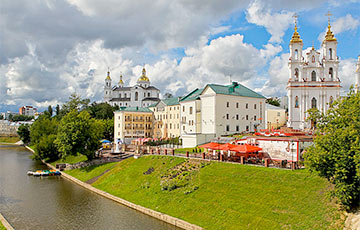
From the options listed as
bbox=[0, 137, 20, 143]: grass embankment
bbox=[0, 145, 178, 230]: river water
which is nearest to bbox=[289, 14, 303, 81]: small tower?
bbox=[0, 145, 178, 230]: river water

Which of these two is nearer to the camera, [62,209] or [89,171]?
[62,209]

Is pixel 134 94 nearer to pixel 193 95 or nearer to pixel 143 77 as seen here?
pixel 143 77

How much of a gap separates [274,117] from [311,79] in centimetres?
1268

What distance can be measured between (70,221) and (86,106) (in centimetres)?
9804

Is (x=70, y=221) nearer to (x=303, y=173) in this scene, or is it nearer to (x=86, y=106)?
(x=303, y=173)

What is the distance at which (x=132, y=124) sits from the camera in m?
87.3

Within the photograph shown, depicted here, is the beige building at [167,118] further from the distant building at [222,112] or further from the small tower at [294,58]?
the small tower at [294,58]

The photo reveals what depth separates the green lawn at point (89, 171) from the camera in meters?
48.6

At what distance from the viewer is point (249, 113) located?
6419cm

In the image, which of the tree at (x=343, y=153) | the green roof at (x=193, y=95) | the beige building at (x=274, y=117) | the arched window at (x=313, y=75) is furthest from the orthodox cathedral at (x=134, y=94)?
the tree at (x=343, y=153)

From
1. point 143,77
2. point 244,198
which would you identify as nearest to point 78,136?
point 244,198

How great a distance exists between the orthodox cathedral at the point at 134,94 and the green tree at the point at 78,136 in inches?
3281

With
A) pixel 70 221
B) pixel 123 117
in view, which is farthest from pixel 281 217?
pixel 123 117

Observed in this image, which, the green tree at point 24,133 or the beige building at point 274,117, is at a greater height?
the beige building at point 274,117
